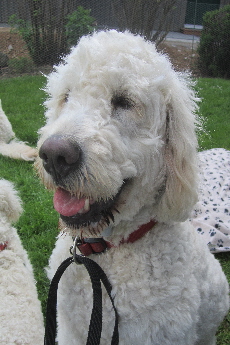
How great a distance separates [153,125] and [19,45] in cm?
981

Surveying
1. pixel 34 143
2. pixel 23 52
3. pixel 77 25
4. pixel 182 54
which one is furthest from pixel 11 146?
pixel 182 54

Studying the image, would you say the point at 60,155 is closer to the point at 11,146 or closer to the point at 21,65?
the point at 11,146

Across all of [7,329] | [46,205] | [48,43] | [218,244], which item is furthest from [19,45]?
[7,329]

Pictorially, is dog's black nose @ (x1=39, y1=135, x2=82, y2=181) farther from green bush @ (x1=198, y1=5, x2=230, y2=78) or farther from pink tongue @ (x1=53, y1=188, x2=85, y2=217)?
green bush @ (x1=198, y1=5, x2=230, y2=78)

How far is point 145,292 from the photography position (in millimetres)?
1747

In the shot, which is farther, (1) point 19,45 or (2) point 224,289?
(1) point 19,45

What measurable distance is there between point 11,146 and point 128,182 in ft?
12.1

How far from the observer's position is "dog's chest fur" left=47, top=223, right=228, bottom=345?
1.76 metres

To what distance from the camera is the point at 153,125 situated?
1.66m

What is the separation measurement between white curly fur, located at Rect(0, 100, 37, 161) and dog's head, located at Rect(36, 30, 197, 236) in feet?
10.1

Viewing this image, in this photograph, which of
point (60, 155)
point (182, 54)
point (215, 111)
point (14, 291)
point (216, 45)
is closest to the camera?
point (60, 155)

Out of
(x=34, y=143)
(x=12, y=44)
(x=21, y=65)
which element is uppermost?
(x=12, y=44)

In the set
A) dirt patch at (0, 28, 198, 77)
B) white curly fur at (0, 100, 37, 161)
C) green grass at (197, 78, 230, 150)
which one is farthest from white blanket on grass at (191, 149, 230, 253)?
dirt patch at (0, 28, 198, 77)

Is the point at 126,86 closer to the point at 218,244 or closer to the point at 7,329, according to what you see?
the point at 7,329
